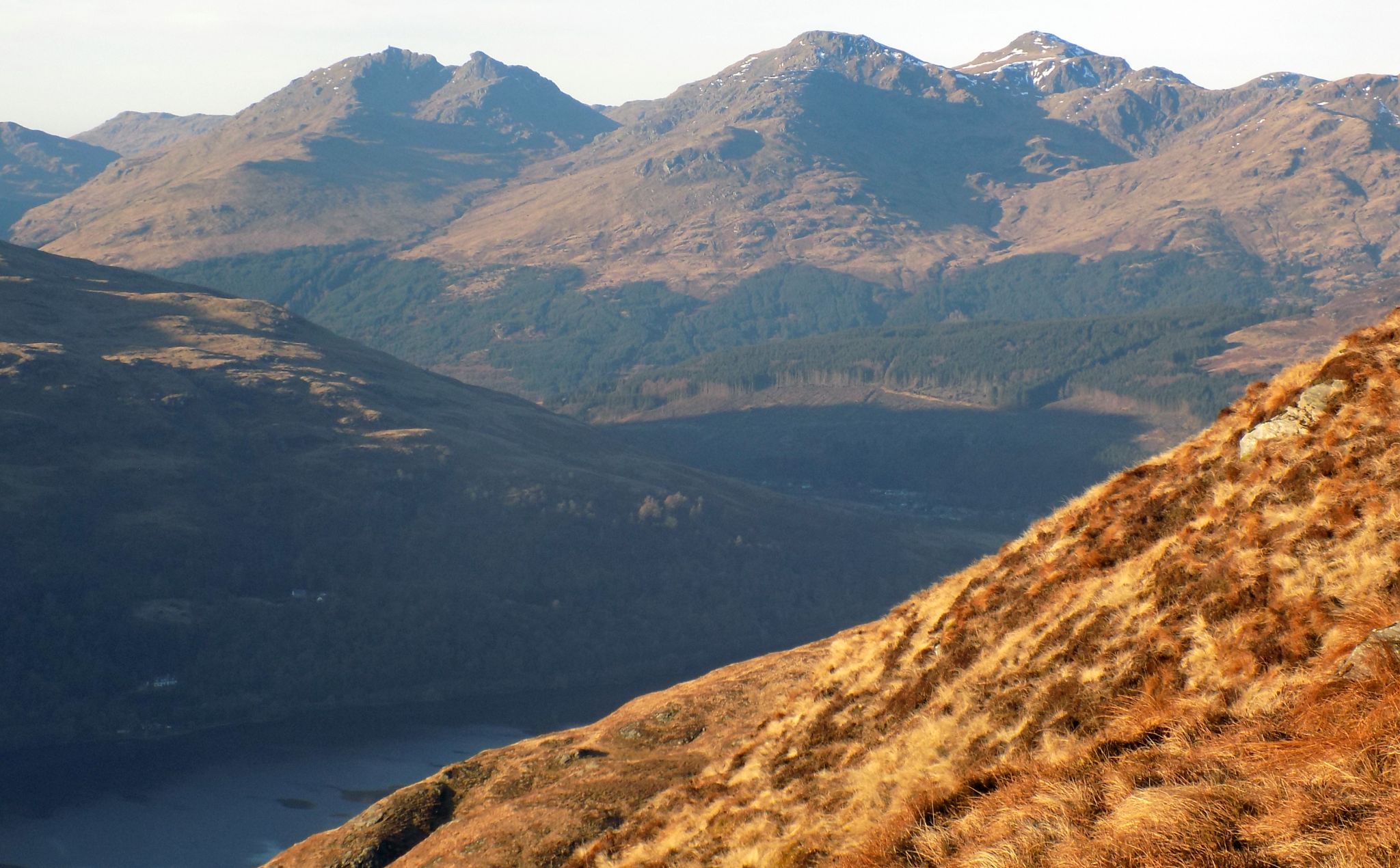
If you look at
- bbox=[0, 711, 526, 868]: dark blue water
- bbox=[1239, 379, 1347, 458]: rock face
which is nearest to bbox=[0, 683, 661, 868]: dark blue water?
bbox=[0, 711, 526, 868]: dark blue water

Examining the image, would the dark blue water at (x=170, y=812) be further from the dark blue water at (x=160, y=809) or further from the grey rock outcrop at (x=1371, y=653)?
the grey rock outcrop at (x=1371, y=653)

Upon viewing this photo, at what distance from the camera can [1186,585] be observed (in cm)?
3231

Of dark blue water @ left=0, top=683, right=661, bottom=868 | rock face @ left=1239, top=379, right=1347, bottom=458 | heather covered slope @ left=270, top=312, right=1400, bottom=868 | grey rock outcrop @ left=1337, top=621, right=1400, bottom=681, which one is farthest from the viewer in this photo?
dark blue water @ left=0, top=683, right=661, bottom=868

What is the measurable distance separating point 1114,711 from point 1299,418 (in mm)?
14309

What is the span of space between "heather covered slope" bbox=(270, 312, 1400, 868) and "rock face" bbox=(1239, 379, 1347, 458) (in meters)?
0.08

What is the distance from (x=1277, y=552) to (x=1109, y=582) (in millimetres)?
5914

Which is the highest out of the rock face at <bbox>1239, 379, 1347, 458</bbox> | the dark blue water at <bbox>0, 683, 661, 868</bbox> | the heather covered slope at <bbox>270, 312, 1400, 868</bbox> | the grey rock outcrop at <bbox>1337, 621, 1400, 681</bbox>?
the rock face at <bbox>1239, 379, 1347, 458</bbox>

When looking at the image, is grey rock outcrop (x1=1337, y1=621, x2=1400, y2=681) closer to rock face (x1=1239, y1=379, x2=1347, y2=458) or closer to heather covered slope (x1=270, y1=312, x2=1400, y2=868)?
heather covered slope (x1=270, y1=312, x2=1400, y2=868)

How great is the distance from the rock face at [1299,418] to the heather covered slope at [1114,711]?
76mm

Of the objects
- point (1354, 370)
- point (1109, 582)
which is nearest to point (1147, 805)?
point (1109, 582)

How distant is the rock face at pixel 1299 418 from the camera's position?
1469 inches

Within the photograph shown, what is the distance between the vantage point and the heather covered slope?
71.9 feet

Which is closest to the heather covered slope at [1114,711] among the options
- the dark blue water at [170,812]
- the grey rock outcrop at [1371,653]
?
the grey rock outcrop at [1371,653]

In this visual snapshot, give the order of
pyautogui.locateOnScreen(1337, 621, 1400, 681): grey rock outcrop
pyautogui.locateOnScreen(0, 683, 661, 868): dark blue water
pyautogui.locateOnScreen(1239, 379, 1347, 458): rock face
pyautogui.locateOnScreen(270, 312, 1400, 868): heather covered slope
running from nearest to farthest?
1. pyautogui.locateOnScreen(270, 312, 1400, 868): heather covered slope
2. pyautogui.locateOnScreen(1337, 621, 1400, 681): grey rock outcrop
3. pyautogui.locateOnScreen(1239, 379, 1347, 458): rock face
4. pyautogui.locateOnScreen(0, 683, 661, 868): dark blue water
